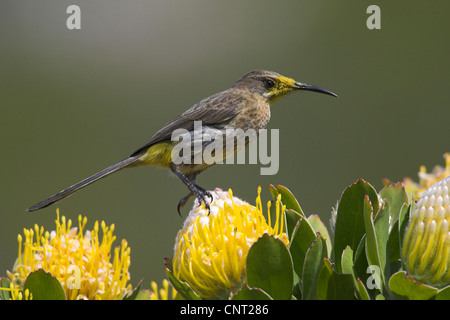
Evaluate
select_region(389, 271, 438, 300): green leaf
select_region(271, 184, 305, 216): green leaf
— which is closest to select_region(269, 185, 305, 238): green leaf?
select_region(271, 184, 305, 216): green leaf

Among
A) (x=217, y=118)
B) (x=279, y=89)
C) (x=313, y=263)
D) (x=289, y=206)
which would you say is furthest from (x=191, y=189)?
(x=279, y=89)

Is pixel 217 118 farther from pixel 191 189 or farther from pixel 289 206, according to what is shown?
pixel 289 206

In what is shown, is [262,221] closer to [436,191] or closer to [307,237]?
[307,237]

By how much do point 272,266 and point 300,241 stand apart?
19 centimetres

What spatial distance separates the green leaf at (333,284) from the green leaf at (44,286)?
0.71 m

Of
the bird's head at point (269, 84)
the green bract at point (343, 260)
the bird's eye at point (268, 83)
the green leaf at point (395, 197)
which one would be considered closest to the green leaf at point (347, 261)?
the green bract at point (343, 260)

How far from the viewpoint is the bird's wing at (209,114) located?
2840 mm

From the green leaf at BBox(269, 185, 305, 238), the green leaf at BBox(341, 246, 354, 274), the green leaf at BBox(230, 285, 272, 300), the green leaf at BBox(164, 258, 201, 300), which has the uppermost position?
the green leaf at BBox(269, 185, 305, 238)

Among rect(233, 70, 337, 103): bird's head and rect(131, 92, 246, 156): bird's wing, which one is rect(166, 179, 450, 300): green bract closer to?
rect(131, 92, 246, 156): bird's wing

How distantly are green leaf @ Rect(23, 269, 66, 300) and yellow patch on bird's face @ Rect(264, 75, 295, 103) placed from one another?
2.10 meters

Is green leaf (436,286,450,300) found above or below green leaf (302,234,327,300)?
below

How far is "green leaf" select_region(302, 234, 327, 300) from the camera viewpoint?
4.32 feet

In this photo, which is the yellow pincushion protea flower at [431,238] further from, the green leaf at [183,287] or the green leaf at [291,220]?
the green leaf at [183,287]

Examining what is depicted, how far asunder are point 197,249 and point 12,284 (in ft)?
2.05
